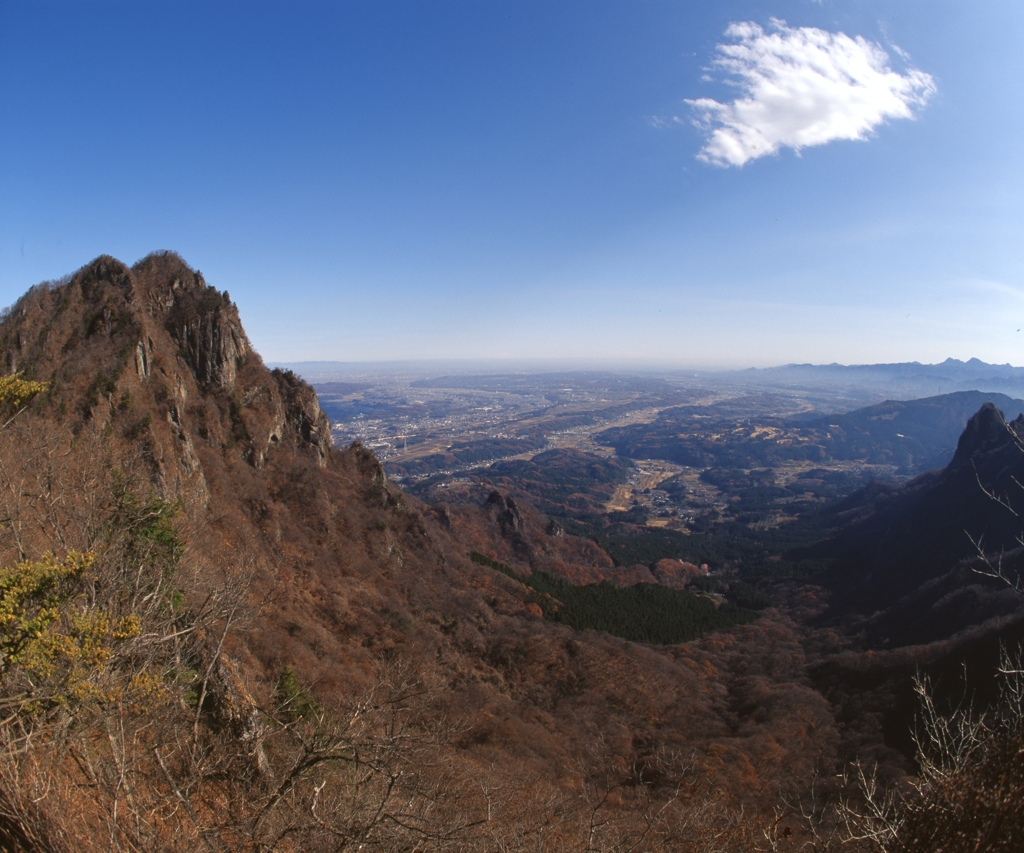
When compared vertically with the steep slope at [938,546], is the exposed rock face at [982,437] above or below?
above

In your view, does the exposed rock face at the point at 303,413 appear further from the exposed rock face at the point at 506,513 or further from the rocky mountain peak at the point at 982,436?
the rocky mountain peak at the point at 982,436

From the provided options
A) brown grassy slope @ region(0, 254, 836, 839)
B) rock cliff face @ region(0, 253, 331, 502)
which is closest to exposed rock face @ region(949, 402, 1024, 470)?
brown grassy slope @ region(0, 254, 836, 839)

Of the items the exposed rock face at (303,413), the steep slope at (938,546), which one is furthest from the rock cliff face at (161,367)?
the steep slope at (938,546)

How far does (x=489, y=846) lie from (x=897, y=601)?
87211 millimetres

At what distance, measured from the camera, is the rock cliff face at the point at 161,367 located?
30344 millimetres

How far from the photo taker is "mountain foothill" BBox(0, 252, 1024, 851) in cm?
1028

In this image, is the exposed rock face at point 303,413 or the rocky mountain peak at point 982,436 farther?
the rocky mountain peak at point 982,436

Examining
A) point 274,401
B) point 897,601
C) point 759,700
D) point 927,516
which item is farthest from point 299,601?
point 927,516

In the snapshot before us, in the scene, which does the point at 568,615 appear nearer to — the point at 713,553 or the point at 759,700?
the point at 759,700

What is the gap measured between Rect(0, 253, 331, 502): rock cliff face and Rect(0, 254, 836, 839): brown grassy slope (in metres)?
0.14

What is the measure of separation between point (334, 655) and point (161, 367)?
80.8 ft

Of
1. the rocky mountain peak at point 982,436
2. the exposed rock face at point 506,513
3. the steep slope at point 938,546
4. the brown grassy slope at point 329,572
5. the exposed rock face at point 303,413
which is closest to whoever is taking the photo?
the brown grassy slope at point 329,572

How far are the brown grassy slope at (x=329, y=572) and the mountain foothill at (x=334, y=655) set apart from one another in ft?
0.85

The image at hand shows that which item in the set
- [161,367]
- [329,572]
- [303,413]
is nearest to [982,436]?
[329,572]
